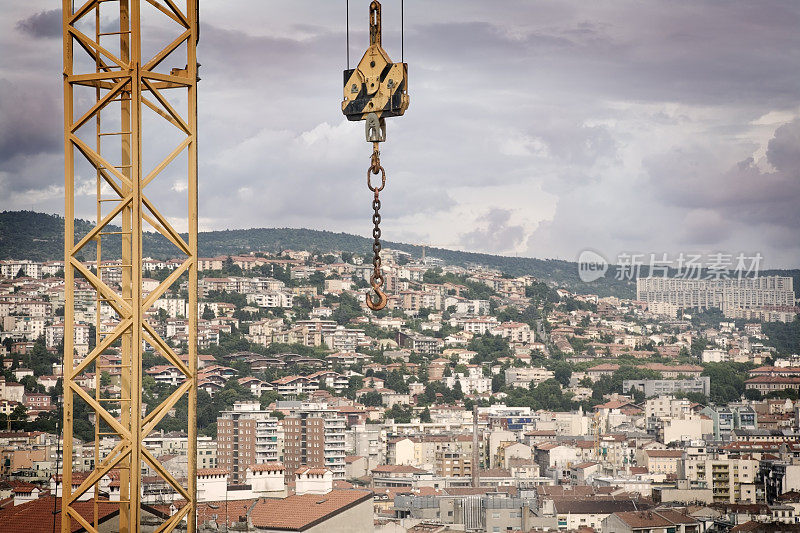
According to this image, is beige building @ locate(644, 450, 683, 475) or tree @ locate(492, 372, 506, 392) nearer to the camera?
beige building @ locate(644, 450, 683, 475)

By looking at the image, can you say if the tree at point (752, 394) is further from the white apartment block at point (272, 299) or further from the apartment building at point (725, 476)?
the white apartment block at point (272, 299)

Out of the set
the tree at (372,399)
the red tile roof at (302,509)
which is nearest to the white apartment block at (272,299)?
the tree at (372,399)

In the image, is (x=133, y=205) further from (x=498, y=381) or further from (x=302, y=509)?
(x=498, y=381)

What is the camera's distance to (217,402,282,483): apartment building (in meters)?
33.2

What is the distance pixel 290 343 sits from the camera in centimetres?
5394

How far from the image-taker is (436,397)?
4962 centimetres

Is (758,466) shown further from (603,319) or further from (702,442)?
(603,319)

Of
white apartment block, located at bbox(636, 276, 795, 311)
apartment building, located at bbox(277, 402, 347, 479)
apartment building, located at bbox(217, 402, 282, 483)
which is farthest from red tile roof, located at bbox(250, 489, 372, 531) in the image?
white apartment block, located at bbox(636, 276, 795, 311)

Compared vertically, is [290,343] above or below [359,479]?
above

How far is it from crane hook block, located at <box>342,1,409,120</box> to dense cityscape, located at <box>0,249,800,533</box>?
88.0 inches

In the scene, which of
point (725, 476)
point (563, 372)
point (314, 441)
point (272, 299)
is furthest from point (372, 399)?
point (725, 476)

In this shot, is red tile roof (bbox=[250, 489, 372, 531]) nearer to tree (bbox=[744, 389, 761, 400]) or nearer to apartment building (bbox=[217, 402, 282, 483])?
apartment building (bbox=[217, 402, 282, 483])

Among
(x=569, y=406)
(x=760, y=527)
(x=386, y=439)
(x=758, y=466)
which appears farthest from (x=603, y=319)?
(x=760, y=527)

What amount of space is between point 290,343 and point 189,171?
47.6 m
